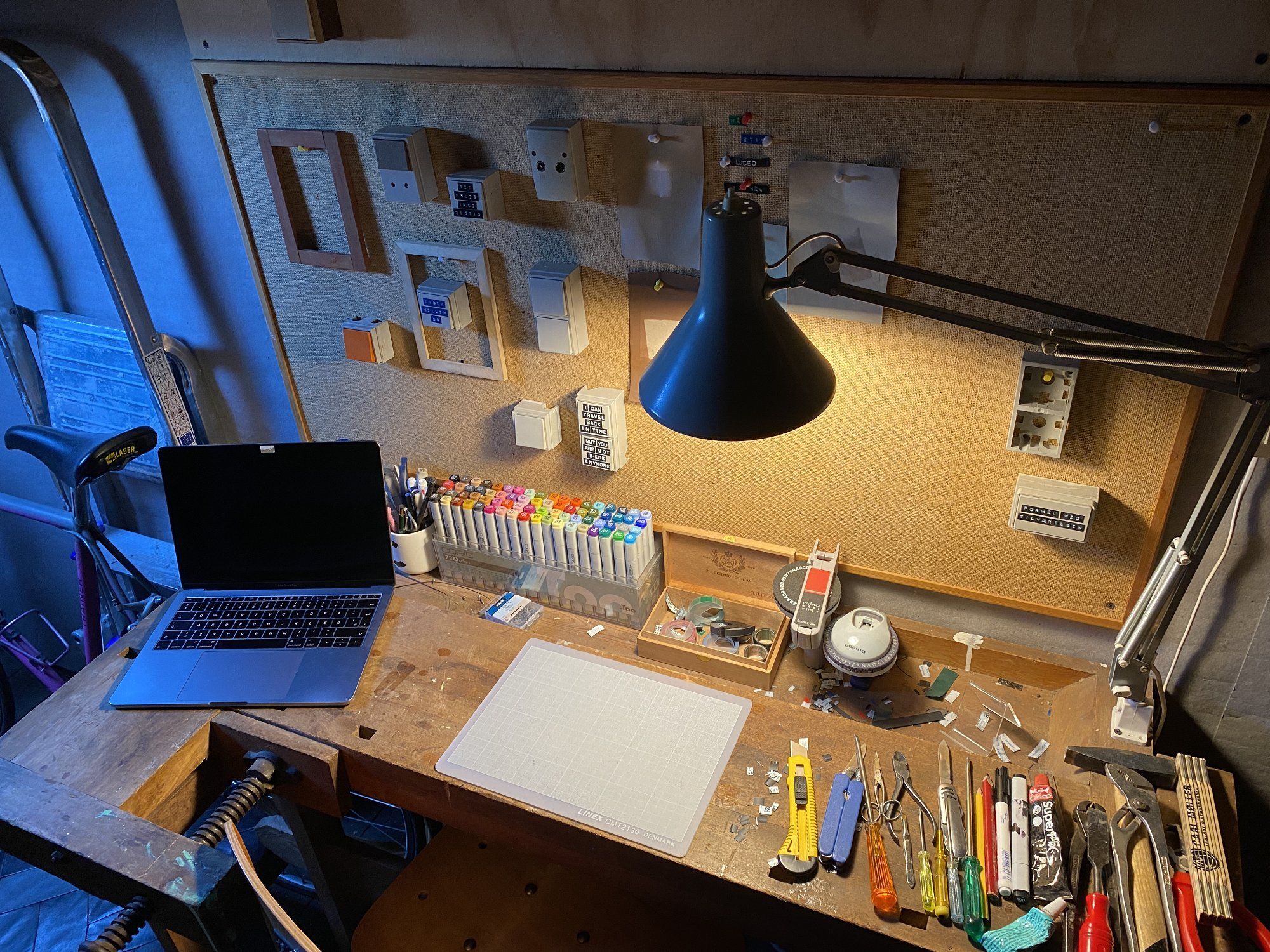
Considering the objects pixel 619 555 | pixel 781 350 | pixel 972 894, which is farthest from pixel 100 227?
pixel 972 894

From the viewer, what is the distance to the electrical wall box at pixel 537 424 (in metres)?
1.57

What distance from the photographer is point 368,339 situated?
1.60 metres

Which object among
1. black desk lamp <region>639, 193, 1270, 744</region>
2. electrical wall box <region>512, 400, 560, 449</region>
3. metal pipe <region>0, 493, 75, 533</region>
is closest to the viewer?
black desk lamp <region>639, 193, 1270, 744</region>

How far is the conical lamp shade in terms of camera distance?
3.01ft

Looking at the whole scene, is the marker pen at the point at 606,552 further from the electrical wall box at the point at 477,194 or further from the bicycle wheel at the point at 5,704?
the bicycle wheel at the point at 5,704

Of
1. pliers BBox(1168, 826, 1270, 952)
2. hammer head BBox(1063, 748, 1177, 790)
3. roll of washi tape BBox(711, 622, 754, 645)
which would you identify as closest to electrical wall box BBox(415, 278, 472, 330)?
roll of washi tape BBox(711, 622, 754, 645)

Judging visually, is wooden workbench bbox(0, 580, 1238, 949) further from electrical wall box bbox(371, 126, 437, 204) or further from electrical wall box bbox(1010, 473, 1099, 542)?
electrical wall box bbox(371, 126, 437, 204)

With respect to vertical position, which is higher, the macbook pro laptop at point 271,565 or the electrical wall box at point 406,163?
the electrical wall box at point 406,163

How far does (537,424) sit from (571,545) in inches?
8.8

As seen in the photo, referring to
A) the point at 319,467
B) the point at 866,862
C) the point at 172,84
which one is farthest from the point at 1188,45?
the point at 172,84

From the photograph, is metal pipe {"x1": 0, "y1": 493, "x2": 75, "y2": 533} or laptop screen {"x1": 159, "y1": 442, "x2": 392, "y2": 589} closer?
laptop screen {"x1": 159, "y1": 442, "x2": 392, "y2": 589}

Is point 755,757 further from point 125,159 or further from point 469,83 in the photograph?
point 125,159

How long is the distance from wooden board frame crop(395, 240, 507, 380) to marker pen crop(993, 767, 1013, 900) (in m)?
1.02

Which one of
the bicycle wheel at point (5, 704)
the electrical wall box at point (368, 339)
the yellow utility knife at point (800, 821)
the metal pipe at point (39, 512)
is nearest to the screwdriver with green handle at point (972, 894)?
the yellow utility knife at point (800, 821)
